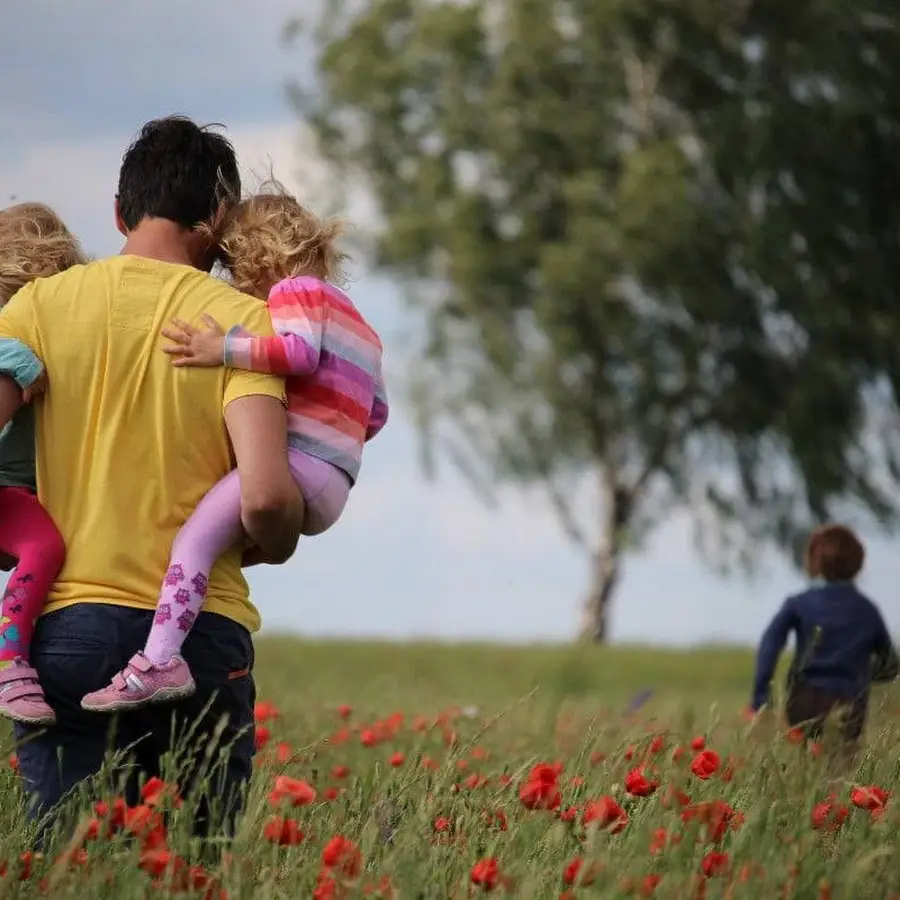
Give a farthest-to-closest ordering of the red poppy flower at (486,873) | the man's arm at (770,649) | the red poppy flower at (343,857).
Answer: the man's arm at (770,649) < the red poppy flower at (486,873) < the red poppy flower at (343,857)

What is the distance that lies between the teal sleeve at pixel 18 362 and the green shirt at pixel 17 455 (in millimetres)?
224

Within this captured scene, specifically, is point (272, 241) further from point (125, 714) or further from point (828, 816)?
point (828, 816)

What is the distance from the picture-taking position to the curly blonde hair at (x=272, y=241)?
396cm

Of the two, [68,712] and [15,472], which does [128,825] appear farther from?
[15,472]

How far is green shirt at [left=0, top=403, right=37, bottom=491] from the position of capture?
386 centimetres

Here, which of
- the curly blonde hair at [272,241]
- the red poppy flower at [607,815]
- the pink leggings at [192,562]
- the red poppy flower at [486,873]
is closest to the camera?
the red poppy flower at [486,873]

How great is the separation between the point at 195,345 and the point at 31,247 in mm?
820

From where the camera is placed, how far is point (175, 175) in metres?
3.79

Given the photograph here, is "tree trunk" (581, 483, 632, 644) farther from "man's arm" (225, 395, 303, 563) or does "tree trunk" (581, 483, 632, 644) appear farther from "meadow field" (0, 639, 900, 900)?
"man's arm" (225, 395, 303, 563)

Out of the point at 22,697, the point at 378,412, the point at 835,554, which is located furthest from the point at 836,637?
the point at 22,697

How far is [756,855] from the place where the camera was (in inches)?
142

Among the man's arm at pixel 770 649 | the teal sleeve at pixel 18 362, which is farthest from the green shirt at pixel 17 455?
the man's arm at pixel 770 649

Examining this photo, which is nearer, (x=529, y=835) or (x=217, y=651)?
(x=529, y=835)

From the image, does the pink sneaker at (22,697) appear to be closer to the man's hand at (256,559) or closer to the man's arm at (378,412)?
the man's hand at (256,559)
